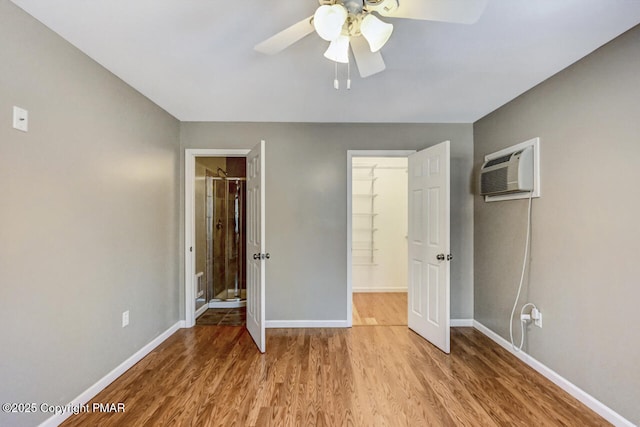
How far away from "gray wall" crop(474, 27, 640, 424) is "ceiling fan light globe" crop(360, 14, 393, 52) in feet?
5.24

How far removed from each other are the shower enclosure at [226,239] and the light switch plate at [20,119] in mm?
2576

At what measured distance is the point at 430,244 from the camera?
10.0 feet

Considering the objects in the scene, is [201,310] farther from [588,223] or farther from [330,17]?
[588,223]

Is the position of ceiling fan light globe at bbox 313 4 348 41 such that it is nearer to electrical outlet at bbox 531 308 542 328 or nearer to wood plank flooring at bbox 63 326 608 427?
wood plank flooring at bbox 63 326 608 427

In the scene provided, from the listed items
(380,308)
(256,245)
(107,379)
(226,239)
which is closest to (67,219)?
(107,379)

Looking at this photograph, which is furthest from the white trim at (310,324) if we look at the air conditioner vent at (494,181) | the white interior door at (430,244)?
the air conditioner vent at (494,181)

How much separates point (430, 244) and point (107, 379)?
9.73 ft

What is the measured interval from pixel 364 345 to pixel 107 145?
2.81m

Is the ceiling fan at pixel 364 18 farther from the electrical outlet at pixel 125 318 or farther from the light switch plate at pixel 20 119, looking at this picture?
the electrical outlet at pixel 125 318

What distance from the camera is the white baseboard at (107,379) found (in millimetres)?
1796

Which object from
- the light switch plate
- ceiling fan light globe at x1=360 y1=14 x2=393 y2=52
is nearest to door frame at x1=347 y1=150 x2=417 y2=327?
ceiling fan light globe at x1=360 y1=14 x2=393 y2=52

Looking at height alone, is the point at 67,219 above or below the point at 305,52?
below

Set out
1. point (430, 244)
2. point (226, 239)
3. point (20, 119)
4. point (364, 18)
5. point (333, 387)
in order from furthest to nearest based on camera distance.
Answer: point (226, 239) < point (430, 244) < point (333, 387) < point (20, 119) < point (364, 18)

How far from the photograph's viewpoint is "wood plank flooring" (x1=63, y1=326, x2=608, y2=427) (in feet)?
6.23
